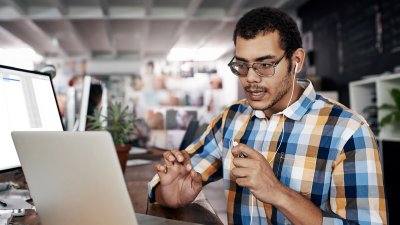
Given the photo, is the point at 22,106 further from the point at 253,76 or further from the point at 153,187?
the point at 253,76

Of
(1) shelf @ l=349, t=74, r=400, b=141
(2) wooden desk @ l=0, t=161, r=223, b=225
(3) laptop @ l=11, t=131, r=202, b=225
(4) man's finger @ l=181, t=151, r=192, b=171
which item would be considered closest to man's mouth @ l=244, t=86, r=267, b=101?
(4) man's finger @ l=181, t=151, r=192, b=171

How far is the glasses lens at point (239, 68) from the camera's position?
1221 millimetres

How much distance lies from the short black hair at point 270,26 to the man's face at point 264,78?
0.02m

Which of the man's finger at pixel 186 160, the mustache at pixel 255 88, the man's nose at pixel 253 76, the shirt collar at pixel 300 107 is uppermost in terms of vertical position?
the man's nose at pixel 253 76

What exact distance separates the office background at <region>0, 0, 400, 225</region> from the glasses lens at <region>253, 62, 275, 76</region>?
988 mm

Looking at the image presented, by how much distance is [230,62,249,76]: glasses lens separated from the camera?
48.1 inches

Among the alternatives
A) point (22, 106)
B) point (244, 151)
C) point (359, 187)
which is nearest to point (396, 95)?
point (359, 187)

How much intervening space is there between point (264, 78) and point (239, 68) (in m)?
0.08

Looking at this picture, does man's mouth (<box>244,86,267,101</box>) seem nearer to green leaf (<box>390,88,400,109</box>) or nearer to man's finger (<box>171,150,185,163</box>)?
man's finger (<box>171,150,185,163</box>)

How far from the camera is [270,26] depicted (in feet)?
3.95

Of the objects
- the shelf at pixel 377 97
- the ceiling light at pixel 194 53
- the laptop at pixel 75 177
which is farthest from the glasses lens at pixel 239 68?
the ceiling light at pixel 194 53

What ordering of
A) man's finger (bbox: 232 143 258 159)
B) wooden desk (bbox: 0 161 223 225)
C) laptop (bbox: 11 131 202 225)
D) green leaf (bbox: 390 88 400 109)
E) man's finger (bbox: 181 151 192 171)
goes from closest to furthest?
laptop (bbox: 11 131 202 225)
man's finger (bbox: 232 143 258 159)
wooden desk (bbox: 0 161 223 225)
man's finger (bbox: 181 151 192 171)
green leaf (bbox: 390 88 400 109)

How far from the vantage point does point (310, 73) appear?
6.38m

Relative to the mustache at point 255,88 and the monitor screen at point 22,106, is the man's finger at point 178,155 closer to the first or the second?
the mustache at point 255,88
